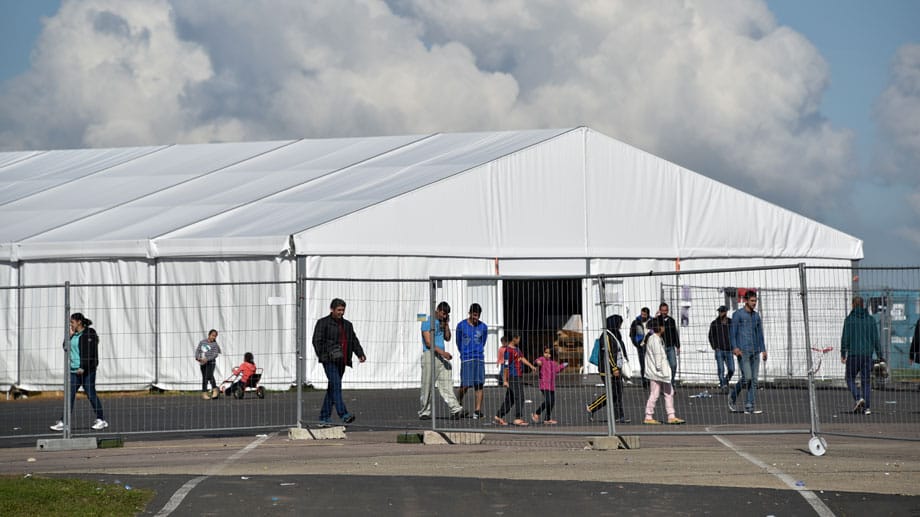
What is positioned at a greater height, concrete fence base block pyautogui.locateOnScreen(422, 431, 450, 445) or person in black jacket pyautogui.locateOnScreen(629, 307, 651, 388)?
person in black jacket pyautogui.locateOnScreen(629, 307, 651, 388)

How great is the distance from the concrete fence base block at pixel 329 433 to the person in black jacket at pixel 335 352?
0.27 meters

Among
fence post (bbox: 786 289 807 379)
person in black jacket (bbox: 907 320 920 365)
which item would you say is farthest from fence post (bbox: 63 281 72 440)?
person in black jacket (bbox: 907 320 920 365)

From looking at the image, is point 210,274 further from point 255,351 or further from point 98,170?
point 98,170

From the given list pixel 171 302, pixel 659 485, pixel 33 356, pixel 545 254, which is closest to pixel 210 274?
pixel 171 302

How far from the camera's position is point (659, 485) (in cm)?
1058

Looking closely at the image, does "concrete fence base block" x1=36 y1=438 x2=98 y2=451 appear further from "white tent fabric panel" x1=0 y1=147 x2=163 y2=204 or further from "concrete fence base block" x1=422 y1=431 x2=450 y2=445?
"white tent fabric panel" x1=0 y1=147 x2=163 y2=204

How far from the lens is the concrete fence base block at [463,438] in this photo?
47.0 ft

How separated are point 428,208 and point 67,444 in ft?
42.7

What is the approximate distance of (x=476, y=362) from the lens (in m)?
16.2

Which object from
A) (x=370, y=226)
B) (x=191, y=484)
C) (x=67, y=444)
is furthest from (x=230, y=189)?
(x=191, y=484)

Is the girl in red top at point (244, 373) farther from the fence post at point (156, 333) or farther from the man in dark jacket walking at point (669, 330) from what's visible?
the man in dark jacket walking at point (669, 330)

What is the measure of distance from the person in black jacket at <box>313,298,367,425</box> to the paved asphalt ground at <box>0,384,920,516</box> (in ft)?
1.45

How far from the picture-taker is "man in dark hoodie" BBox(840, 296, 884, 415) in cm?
1631

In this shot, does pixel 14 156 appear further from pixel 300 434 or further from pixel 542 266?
pixel 300 434
